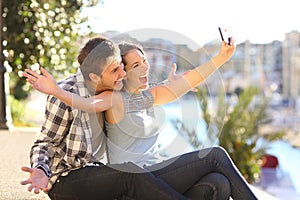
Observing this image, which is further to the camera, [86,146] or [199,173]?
[199,173]

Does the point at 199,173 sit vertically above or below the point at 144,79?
below

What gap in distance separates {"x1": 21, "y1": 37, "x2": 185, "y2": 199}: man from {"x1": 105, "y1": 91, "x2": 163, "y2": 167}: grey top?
0.15 feet

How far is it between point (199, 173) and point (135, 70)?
1.61 ft

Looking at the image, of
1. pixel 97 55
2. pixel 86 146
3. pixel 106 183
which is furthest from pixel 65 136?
pixel 97 55

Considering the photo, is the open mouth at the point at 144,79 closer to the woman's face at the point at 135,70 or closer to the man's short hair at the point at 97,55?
the woman's face at the point at 135,70

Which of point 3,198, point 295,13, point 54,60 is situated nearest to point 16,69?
point 54,60

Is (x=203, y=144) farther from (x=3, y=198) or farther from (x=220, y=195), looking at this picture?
(x=3, y=198)

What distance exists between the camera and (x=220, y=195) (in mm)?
2705

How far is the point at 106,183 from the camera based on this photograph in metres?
2.62

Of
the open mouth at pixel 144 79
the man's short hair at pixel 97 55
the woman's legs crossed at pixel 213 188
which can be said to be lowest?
the woman's legs crossed at pixel 213 188

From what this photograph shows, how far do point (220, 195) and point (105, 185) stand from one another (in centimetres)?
46

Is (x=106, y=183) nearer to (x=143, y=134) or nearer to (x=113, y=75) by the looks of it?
(x=143, y=134)

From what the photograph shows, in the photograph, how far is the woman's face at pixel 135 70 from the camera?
2.68m

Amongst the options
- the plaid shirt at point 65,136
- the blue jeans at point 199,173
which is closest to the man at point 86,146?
the plaid shirt at point 65,136
